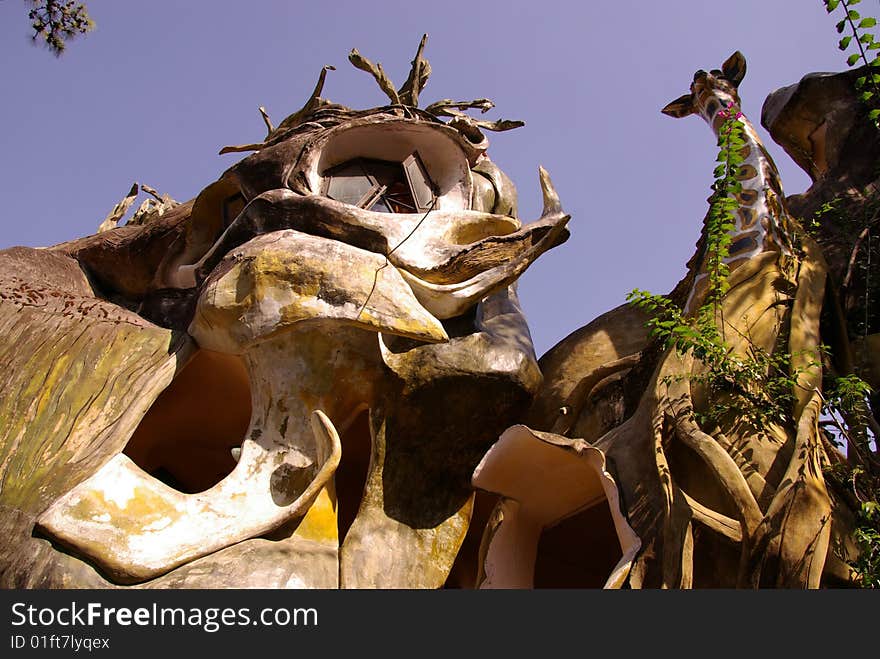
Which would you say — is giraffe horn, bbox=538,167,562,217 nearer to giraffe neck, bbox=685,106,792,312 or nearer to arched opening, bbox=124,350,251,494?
giraffe neck, bbox=685,106,792,312

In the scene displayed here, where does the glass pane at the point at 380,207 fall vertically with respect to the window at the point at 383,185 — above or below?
below

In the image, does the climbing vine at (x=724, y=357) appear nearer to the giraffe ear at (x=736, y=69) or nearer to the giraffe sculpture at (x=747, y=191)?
the giraffe sculpture at (x=747, y=191)

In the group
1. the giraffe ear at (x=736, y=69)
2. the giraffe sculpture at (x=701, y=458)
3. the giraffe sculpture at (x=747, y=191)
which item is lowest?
the giraffe sculpture at (x=701, y=458)

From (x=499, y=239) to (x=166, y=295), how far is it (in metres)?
3.19

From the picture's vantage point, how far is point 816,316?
6.00m

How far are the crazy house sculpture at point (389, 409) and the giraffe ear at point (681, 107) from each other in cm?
2

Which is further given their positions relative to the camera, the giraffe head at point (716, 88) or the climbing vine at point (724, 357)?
the giraffe head at point (716, 88)

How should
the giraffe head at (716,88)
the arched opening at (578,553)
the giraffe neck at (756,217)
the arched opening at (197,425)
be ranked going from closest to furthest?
the giraffe neck at (756,217)
the arched opening at (578,553)
the arched opening at (197,425)
the giraffe head at (716,88)

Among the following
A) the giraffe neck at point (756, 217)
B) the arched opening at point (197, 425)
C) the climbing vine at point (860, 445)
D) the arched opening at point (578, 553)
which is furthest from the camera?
the arched opening at point (197, 425)

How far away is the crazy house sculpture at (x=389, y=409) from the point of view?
5.32 meters

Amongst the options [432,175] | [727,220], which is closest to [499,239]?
[432,175]

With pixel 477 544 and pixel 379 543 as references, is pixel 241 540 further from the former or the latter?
pixel 477 544

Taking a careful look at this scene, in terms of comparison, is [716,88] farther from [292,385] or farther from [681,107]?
[292,385]

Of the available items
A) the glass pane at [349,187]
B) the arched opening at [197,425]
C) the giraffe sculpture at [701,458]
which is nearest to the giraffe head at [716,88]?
the giraffe sculpture at [701,458]
